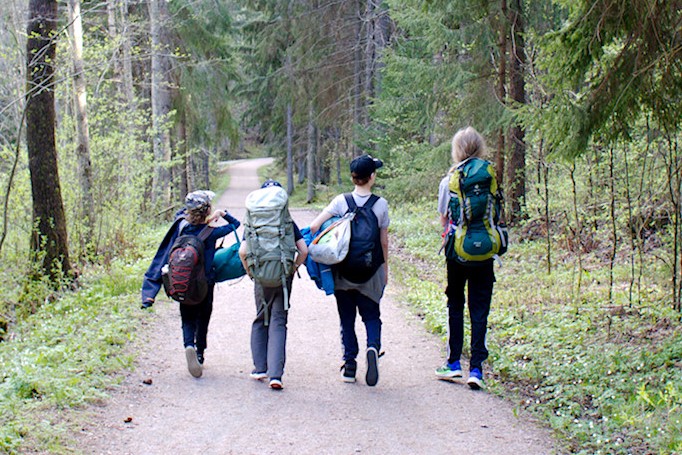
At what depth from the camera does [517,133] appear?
1342 cm

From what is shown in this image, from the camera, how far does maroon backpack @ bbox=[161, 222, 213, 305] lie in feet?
18.3

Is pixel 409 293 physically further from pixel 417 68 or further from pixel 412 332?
pixel 417 68

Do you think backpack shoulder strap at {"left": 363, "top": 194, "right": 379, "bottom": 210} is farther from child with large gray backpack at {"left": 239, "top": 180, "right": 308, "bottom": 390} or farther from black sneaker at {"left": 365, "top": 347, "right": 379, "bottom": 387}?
black sneaker at {"left": 365, "top": 347, "right": 379, "bottom": 387}

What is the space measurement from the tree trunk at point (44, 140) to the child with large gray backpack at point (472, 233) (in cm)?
562

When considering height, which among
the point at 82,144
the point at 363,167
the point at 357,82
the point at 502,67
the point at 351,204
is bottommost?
the point at 351,204

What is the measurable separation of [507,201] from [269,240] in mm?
9387

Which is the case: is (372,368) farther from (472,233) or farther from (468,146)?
(468,146)

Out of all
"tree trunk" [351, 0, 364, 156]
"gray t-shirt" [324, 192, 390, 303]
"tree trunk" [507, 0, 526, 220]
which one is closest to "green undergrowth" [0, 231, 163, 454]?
"gray t-shirt" [324, 192, 390, 303]

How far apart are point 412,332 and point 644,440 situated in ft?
12.2

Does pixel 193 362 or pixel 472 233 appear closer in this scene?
pixel 472 233

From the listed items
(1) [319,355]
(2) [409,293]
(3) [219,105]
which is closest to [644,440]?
(1) [319,355]

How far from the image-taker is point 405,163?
1972 centimetres

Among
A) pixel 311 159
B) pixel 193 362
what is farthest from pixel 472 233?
pixel 311 159

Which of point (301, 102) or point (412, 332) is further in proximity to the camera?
point (301, 102)
